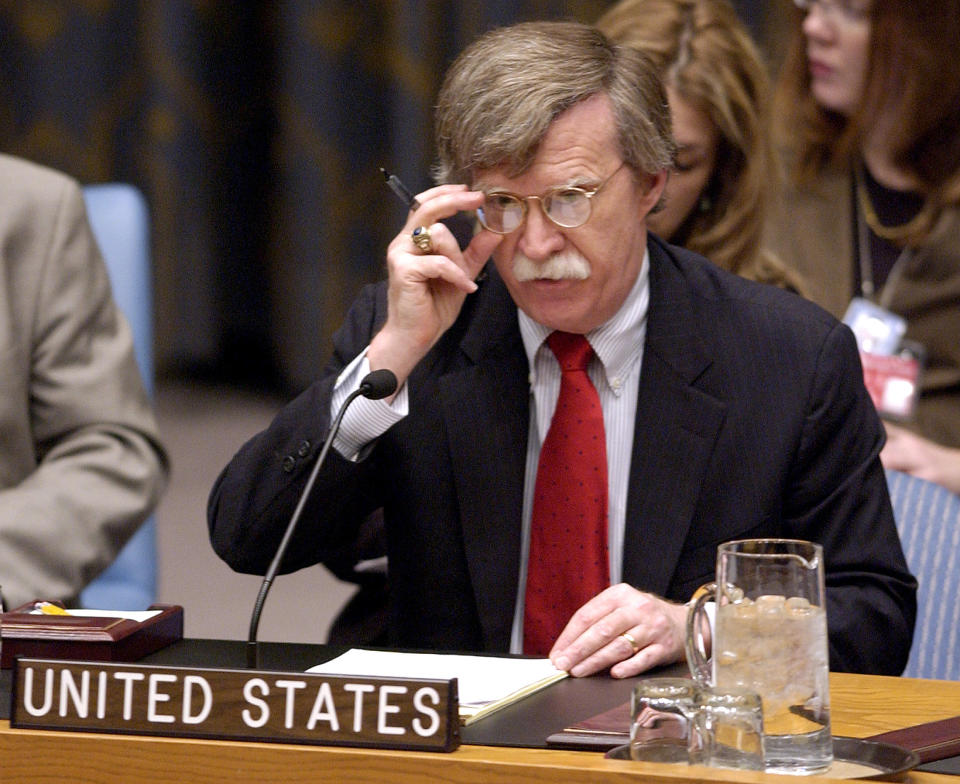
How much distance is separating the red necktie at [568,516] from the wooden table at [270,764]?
65cm

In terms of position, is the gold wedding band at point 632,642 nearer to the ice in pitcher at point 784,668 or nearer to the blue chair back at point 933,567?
the ice in pitcher at point 784,668

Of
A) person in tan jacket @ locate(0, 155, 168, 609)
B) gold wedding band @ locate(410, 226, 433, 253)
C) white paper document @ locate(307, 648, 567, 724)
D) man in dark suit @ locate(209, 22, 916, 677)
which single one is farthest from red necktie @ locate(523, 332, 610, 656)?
person in tan jacket @ locate(0, 155, 168, 609)

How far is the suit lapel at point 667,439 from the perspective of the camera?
1.84 meters

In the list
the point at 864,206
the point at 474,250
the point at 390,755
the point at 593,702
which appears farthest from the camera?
the point at 864,206

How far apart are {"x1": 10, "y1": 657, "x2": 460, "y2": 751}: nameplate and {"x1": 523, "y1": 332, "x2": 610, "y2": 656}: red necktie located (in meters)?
0.69

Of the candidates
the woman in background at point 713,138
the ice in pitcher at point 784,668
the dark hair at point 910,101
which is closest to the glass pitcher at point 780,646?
the ice in pitcher at point 784,668

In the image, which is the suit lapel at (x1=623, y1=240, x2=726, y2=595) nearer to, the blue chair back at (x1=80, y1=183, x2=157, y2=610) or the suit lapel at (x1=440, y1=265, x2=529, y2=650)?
the suit lapel at (x1=440, y1=265, x2=529, y2=650)

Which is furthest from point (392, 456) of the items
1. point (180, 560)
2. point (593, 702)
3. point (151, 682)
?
point (180, 560)

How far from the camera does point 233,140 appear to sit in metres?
4.51

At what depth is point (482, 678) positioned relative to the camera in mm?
1428

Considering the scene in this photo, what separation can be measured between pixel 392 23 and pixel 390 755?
3.34m

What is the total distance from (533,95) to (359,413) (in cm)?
42

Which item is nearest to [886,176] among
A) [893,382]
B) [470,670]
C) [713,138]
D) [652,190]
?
[893,382]

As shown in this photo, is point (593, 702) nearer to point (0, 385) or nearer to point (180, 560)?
point (0, 385)
